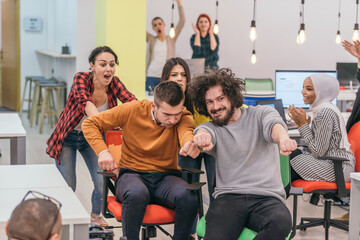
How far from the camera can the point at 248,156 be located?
280 cm

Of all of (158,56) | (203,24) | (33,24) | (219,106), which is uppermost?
(33,24)

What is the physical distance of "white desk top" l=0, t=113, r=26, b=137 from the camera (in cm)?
390

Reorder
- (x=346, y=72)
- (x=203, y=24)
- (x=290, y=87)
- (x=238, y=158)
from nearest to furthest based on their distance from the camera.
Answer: (x=238, y=158) → (x=290, y=87) → (x=203, y=24) → (x=346, y=72)

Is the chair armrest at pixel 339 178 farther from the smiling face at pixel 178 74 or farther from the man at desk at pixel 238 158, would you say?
the smiling face at pixel 178 74

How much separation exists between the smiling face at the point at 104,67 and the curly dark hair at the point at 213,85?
0.81 m

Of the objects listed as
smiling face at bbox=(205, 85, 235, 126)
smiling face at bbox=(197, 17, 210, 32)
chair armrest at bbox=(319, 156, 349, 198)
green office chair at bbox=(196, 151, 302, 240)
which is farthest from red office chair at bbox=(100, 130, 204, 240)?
smiling face at bbox=(197, 17, 210, 32)

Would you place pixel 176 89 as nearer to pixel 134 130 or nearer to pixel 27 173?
pixel 134 130

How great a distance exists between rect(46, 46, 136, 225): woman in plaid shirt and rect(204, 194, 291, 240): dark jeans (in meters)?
1.17

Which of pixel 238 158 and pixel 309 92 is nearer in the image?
pixel 238 158

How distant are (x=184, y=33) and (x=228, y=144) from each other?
25.9 ft

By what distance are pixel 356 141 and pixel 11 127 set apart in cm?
255

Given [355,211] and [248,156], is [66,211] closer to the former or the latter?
[248,156]

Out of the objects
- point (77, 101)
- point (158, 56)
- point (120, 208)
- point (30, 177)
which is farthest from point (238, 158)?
point (158, 56)

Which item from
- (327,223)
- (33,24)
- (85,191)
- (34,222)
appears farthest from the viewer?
(33,24)
